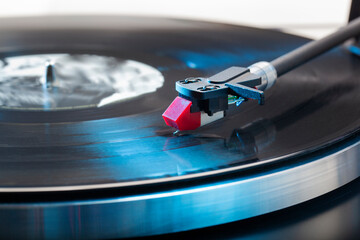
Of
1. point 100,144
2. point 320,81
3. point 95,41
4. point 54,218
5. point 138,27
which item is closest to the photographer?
point 54,218

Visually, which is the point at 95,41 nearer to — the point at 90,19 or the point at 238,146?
the point at 90,19

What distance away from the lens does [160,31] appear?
1144 mm

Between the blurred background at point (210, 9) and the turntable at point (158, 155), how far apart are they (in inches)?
74.6

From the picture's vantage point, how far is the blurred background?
2.71m

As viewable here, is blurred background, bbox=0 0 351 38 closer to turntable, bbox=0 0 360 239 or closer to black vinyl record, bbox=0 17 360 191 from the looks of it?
black vinyl record, bbox=0 17 360 191

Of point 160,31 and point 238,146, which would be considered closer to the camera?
point 238,146

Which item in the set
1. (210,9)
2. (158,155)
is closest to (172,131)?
(158,155)

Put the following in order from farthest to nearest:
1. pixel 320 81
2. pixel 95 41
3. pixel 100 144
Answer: pixel 95 41, pixel 320 81, pixel 100 144

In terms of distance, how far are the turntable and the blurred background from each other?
74.6 inches

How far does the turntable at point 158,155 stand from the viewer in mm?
450

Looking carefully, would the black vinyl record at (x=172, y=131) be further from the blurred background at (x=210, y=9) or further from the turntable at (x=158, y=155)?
the blurred background at (x=210, y=9)

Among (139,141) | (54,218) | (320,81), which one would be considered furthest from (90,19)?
(54,218)

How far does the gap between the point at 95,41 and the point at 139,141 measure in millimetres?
559

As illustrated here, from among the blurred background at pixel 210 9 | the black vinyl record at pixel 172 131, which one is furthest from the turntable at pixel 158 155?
the blurred background at pixel 210 9
